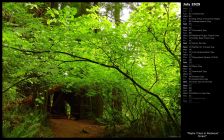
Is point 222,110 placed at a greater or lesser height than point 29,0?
lesser

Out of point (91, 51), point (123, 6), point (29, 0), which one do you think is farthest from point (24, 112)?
point (123, 6)

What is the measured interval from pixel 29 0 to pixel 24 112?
4.28m

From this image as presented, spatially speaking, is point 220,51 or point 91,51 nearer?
point 220,51

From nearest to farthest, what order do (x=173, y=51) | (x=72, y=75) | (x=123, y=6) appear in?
1. (x=173, y=51)
2. (x=72, y=75)
3. (x=123, y=6)

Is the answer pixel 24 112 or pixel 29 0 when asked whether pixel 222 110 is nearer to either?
pixel 29 0

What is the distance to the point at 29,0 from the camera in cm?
687

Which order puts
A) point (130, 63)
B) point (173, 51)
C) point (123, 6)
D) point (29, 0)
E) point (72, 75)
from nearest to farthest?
point (29, 0) < point (173, 51) < point (130, 63) < point (72, 75) < point (123, 6)

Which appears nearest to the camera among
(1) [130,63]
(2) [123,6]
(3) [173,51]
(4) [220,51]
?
(4) [220,51]

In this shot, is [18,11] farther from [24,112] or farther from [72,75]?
[24,112]

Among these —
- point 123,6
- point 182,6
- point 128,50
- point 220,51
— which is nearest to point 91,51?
point 128,50

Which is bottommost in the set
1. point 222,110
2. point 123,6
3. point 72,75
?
point 222,110

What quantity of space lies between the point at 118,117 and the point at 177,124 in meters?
3.21

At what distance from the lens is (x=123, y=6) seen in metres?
14.4

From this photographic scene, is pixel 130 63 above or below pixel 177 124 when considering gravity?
above
